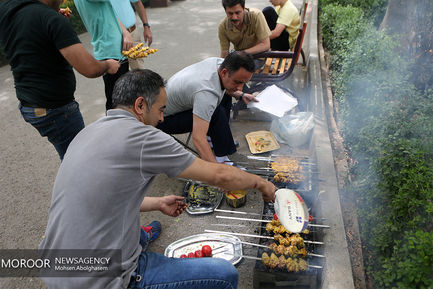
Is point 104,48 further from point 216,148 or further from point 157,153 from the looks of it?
point 157,153

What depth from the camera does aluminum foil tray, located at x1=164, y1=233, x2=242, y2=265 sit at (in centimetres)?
278

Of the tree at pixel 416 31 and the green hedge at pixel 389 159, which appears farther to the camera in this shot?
the tree at pixel 416 31

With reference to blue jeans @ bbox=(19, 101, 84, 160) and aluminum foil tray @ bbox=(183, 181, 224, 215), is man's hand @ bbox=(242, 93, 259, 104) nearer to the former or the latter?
aluminum foil tray @ bbox=(183, 181, 224, 215)

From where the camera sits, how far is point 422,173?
229 centimetres

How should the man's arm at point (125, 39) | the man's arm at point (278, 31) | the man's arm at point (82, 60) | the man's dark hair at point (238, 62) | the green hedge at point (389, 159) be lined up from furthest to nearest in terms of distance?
the man's arm at point (278, 31) → the man's arm at point (125, 39) → the man's dark hair at point (238, 62) → the man's arm at point (82, 60) → the green hedge at point (389, 159)

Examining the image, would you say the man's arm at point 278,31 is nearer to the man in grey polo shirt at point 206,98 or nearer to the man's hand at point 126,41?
the man in grey polo shirt at point 206,98

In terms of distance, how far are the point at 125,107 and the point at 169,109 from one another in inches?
64.6

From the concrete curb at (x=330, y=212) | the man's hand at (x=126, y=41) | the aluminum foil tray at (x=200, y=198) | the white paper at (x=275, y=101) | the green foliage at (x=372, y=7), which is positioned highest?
the man's hand at (x=126, y=41)

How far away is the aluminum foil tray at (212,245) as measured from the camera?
9.12 ft

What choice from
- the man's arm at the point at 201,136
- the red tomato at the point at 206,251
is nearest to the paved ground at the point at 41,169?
the red tomato at the point at 206,251

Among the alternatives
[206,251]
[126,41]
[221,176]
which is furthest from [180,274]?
[126,41]

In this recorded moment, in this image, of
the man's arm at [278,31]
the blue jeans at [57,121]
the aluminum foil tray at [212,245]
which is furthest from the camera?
the man's arm at [278,31]

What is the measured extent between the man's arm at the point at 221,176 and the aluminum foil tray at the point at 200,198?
115cm

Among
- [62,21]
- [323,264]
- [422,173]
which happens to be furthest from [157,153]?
[422,173]
